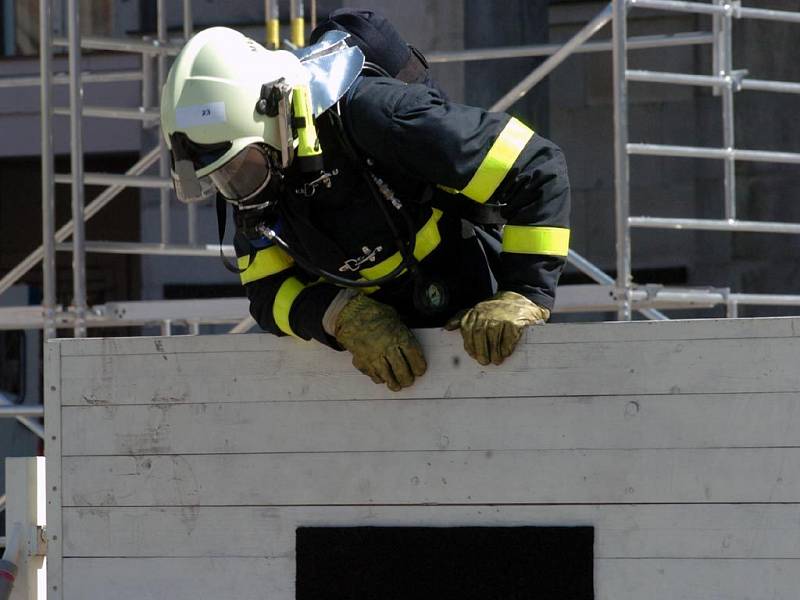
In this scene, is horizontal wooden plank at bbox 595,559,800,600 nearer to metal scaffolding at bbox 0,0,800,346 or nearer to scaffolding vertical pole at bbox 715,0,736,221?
metal scaffolding at bbox 0,0,800,346

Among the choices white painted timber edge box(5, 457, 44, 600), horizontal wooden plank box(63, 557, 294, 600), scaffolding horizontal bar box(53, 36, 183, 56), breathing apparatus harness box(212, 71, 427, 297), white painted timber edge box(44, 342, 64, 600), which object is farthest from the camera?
scaffolding horizontal bar box(53, 36, 183, 56)

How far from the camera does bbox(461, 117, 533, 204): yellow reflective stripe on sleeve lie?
Answer: 3.31m

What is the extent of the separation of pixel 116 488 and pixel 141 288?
4.88 meters

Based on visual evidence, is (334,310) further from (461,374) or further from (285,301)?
(461,374)

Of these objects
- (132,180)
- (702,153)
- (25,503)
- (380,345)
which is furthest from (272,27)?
(380,345)

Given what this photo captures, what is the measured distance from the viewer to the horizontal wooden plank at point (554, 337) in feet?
10.2

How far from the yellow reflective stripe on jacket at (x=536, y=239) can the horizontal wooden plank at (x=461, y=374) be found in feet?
0.83

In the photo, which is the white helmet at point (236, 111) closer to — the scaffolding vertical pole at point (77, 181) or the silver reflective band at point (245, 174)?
the silver reflective band at point (245, 174)

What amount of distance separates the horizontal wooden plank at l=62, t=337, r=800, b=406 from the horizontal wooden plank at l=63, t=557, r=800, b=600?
368 millimetres

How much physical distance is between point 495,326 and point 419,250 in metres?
0.39

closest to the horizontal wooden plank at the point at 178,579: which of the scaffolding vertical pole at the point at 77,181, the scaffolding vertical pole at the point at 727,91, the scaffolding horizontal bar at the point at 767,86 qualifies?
the scaffolding vertical pole at the point at 77,181

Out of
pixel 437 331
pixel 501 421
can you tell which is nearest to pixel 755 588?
pixel 501 421

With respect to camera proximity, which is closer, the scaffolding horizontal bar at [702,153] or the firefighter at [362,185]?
the firefighter at [362,185]

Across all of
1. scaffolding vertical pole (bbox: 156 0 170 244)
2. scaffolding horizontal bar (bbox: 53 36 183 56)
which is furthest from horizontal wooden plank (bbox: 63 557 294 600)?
scaffolding horizontal bar (bbox: 53 36 183 56)
